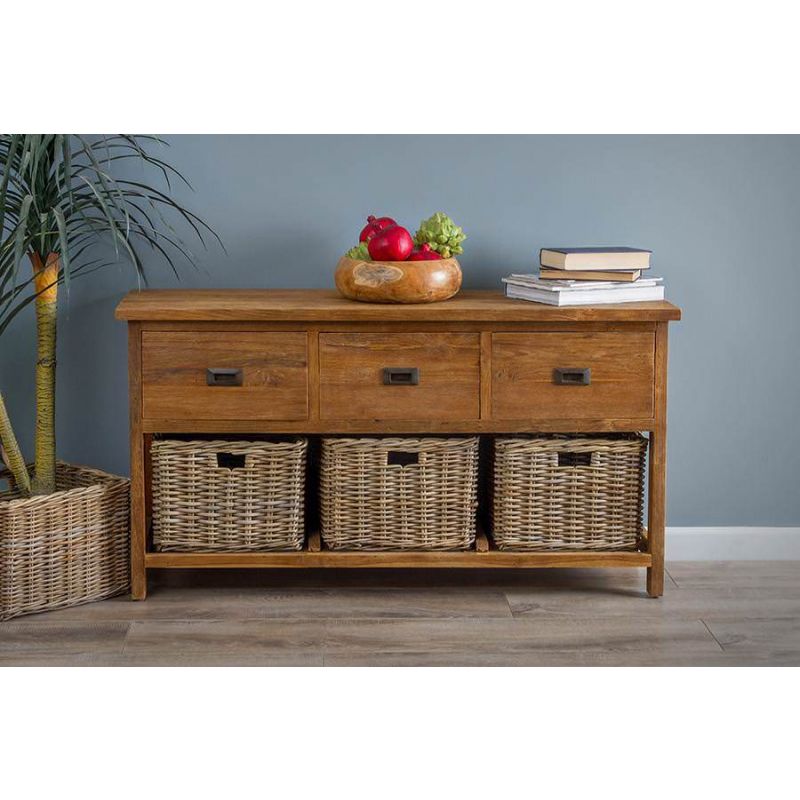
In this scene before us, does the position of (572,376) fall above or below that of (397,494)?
above

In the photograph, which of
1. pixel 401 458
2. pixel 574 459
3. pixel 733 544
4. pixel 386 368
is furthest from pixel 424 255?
pixel 733 544

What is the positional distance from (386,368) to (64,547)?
0.91m

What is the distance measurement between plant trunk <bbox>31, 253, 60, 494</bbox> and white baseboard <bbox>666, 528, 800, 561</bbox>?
67.8 inches

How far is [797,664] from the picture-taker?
2.79 m

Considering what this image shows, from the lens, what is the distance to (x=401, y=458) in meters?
3.28

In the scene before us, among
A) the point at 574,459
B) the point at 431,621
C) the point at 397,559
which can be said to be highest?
the point at 574,459

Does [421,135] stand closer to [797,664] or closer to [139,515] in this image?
[139,515]

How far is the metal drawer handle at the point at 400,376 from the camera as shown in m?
3.05

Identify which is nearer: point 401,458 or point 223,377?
point 223,377

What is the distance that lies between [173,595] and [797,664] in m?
1.54

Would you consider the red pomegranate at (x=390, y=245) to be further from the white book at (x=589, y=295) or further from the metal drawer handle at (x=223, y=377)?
the metal drawer handle at (x=223, y=377)

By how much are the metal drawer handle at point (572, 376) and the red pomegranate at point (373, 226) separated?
1.87 feet

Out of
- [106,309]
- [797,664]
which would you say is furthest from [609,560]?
[106,309]

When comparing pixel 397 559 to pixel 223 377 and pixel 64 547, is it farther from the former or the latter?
pixel 64 547
